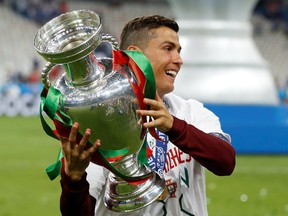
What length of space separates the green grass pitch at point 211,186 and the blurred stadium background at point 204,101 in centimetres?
1

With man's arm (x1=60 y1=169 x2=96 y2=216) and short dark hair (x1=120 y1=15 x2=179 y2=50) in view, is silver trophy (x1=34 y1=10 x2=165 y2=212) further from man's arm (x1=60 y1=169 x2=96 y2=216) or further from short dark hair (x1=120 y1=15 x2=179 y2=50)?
short dark hair (x1=120 y1=15 x2=179 y2=50)

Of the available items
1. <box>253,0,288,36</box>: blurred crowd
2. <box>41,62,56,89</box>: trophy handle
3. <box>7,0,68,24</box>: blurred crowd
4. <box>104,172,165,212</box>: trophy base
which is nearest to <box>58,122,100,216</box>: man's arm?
<box>104,172,165,212</box>: trophy base

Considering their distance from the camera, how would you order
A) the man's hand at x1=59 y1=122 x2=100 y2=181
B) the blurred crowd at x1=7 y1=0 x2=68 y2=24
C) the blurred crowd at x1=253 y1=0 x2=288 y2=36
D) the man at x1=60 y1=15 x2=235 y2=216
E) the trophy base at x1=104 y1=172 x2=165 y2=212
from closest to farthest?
the man's hand at x1=59 y1=122 x2=100 y2=181
the man at x1=60 y1=15 x2=235 y2=216
the trophy base at x1=104 y1=172 x2=165 y2=212
the blurred crowd at x1=7 y1=0 x2=68 y2=24
the blurred crowd at x1=253 y1=0 x2=288 y2=36

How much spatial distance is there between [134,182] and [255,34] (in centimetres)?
3191

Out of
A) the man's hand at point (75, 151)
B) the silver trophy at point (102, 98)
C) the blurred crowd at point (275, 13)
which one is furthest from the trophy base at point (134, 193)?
the blurred crowd at point (275, 13)

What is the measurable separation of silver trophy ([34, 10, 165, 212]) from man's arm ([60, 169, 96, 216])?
0.10 m

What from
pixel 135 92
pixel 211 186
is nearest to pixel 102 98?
pixel 135 92

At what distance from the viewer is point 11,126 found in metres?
20.2

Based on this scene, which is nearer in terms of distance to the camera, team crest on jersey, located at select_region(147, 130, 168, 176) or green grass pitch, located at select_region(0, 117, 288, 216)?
team crest on jersey, located at select_region(147, 130, 168, 176)

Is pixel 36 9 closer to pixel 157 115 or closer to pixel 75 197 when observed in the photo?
pixel 75 197

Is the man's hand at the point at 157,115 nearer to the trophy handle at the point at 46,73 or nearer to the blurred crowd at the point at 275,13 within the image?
the trophy handle at the point at 46,73

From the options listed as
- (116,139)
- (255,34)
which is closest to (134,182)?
(116,139)

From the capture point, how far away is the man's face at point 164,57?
3.80 m

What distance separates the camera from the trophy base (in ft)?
11.9
